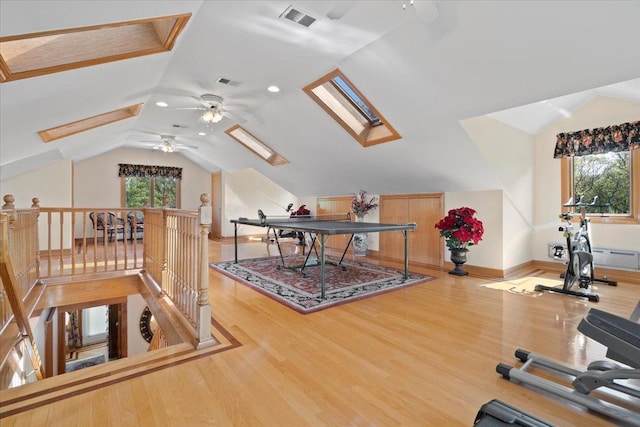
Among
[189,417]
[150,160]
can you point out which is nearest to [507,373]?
[189,417]

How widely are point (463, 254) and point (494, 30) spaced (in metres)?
3.07

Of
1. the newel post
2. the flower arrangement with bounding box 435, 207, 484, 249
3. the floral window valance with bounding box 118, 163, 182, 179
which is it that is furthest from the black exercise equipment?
the floral window valance with bounding box 118, 163, 182, 179

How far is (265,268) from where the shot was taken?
490 cm

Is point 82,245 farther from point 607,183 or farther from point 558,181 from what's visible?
point 607,183

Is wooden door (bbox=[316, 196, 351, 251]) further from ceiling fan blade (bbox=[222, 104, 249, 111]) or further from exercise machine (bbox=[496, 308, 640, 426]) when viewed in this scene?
exercise machine (bbox=[496, 308, 640, 426])

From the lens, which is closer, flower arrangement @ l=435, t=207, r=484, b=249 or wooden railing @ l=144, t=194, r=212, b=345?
wooden railing @ l=144, t=194, r=212, b=345

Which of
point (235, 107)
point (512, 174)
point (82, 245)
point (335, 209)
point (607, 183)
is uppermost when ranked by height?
point (235, 107)

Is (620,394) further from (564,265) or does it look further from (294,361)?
(564,265)

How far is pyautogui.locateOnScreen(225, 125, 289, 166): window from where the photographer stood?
647 centimetres

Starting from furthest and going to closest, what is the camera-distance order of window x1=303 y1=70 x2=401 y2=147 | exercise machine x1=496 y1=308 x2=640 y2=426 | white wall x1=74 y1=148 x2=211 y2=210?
1. white wall x1=74 y1=148 x2=211 y2=210
2. window x1=303 y1=70 x2=401 y2=147
3. exercise machine x1=496 y1=308 x2=640 y2=426

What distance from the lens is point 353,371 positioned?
1940 mm

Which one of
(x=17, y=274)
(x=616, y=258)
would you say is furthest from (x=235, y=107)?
(x=616, y=258)

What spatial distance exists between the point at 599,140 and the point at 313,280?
427 cm

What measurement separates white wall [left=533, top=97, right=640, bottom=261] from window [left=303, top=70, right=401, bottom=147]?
259 cm
